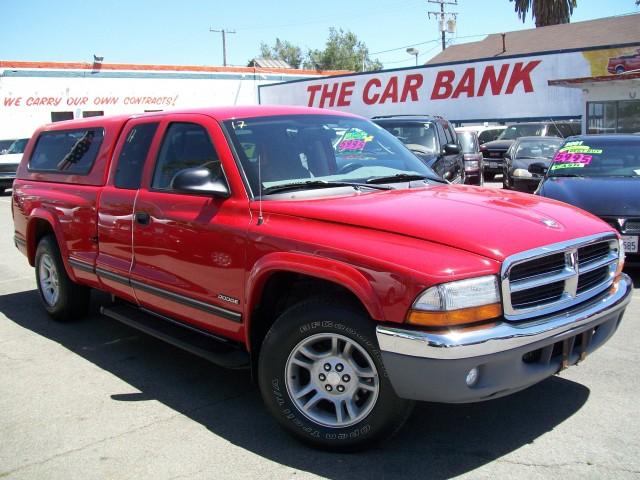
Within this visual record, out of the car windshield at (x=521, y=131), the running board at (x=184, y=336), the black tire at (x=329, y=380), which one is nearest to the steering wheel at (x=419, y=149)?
the running board at (x=184, y=336)

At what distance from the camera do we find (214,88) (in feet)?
117

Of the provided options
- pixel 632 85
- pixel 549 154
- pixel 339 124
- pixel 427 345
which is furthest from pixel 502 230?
pixel 632 85

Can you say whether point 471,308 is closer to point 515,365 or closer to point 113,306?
point 515,365

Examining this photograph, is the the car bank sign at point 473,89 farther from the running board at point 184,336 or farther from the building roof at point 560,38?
the running board at point 184,336

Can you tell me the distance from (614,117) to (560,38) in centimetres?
2108

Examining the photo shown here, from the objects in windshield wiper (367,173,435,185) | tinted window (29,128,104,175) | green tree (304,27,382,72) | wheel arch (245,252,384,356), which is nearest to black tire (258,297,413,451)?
wheel arch (245,252,384,356)

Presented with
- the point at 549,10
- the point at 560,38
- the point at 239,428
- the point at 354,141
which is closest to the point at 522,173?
the point at 354,141

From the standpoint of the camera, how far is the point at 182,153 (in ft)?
14.9

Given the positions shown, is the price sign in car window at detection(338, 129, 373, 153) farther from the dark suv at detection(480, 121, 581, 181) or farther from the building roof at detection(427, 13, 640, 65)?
the building roof at detection(427, 13, 640, 65)

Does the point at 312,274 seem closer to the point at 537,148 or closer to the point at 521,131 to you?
the point at 537,148

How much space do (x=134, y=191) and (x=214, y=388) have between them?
1500mm

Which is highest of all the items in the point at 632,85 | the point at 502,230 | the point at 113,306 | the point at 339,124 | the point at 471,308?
the point at 632,85

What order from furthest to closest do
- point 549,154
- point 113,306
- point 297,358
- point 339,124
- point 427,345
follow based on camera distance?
point 549,154 → point 113,306 → point 339,124 → point 297,358 → point 427,345

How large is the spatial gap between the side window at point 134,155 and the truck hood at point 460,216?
1430 mm
